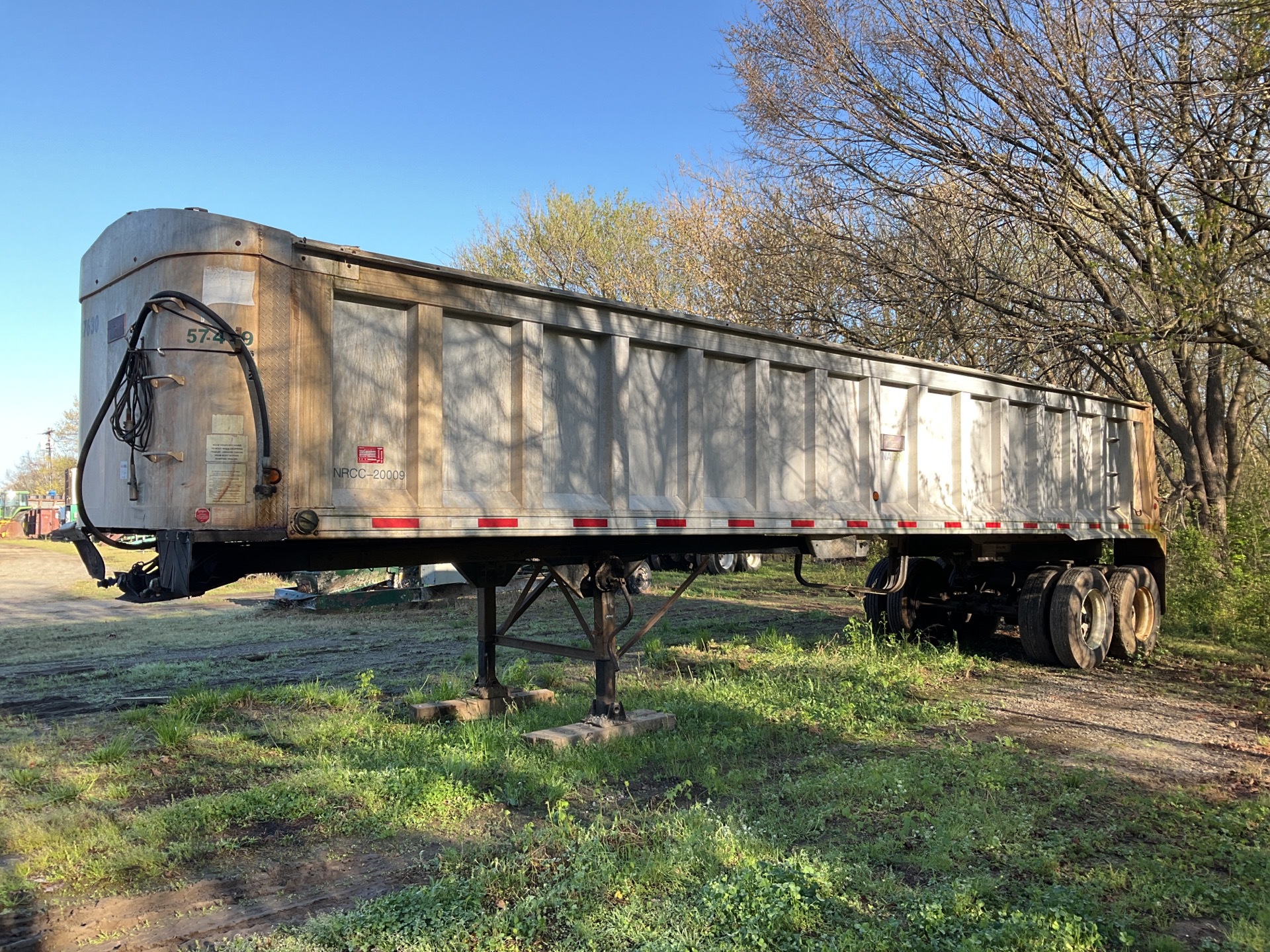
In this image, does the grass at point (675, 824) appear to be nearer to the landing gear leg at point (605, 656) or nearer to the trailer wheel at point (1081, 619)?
the landing gear leg at point (605, 656)

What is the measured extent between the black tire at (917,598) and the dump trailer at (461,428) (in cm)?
172

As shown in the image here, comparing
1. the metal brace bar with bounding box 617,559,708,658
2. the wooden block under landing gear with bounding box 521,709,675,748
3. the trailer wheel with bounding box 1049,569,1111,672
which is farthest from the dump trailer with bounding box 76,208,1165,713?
the trailer wheel with bounding box 1049,569,1111,672

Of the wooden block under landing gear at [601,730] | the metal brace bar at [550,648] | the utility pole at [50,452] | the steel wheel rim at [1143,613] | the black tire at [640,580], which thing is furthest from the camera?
the utility pole at [50,452]

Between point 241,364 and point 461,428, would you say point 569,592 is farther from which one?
point 241,364

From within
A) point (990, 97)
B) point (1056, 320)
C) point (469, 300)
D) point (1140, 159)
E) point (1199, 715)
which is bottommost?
point (1199, 715)

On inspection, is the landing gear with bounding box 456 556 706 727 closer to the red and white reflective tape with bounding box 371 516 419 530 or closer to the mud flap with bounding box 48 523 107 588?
the red and white reflective tape with bounding box 371 516 419 530

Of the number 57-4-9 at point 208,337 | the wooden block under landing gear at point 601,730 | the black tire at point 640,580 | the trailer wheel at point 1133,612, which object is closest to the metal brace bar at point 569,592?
the wooden block under landing gear at point 601,730

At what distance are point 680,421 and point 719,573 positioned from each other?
16.0 m

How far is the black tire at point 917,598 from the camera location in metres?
11.5

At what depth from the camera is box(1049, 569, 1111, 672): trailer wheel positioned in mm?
10250

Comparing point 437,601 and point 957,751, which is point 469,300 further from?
point 437,601

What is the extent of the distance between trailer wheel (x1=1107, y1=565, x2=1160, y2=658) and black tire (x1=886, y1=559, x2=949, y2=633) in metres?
1.95

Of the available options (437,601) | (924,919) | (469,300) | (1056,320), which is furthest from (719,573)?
(924,919)

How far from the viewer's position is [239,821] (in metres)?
5.11
